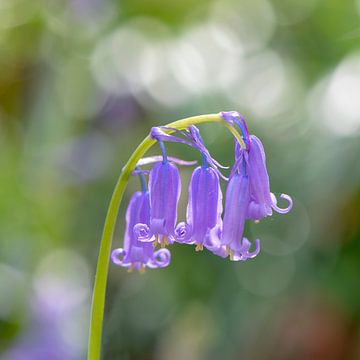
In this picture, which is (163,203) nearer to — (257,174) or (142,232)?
(142,232)

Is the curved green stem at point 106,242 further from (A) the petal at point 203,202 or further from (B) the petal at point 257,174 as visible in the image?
(A) the petal at point 203,202

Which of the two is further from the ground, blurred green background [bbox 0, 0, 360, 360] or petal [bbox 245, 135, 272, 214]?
blurred green background [bbox 0, 0, 360, 360]

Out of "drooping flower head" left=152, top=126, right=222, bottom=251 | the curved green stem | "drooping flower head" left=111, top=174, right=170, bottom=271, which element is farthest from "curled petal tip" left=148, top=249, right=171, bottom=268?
the curved green stem

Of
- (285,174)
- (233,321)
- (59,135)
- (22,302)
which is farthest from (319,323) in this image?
(59,135)

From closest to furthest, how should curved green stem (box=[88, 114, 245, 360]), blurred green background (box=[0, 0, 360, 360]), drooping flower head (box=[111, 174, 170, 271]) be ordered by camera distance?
1. curved green stem (box=[88, 114, 245, 360])
2. drooping flower head (box=[111, 174, 170, 271])
3. blurred green background (box=[0, 0, 360, 360])

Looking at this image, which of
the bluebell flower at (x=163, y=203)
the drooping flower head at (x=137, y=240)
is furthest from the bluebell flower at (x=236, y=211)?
the drooping flower head at (x=137, y=240)

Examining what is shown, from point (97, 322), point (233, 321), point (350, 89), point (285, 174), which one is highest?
point (350, 89)

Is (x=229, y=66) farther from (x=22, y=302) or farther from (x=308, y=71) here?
(x=22, y=302)

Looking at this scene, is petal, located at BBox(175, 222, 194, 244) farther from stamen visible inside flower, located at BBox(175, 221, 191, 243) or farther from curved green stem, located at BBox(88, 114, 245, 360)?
curved green stem, located at BBox(88, 114, 245, 360)
